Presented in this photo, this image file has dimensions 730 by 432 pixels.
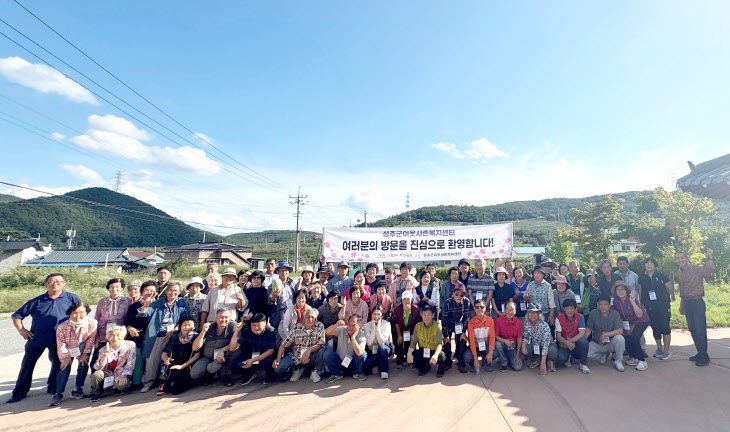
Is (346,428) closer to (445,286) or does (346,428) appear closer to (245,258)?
(445,286)

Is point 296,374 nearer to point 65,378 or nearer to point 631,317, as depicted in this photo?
point 65,378

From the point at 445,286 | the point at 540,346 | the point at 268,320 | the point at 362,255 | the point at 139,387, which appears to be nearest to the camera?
the point at 139,387

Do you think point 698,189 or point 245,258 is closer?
point 698,189

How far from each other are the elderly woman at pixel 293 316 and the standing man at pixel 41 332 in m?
2.90

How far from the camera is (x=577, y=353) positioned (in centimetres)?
526

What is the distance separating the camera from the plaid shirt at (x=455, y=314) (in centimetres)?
548

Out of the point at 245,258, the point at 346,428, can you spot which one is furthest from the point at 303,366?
the point at 245,258

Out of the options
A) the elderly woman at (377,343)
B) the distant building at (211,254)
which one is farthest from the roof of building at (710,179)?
the distant building at (211,254)

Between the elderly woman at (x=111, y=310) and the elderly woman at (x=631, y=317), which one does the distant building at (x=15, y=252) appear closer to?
the elderly woman at (x=111, y=310)

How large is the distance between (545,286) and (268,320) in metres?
4.83

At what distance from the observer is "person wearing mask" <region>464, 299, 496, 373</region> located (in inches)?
203

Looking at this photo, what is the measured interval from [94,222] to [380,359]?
235 ft

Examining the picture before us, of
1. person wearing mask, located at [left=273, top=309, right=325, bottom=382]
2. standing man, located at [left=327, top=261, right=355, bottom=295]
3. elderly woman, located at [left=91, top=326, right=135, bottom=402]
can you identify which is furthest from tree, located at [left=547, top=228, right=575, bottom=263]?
elderly woman, located at [left=91, top=326, right=135, bottom=402]

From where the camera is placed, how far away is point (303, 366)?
5.08 metres
